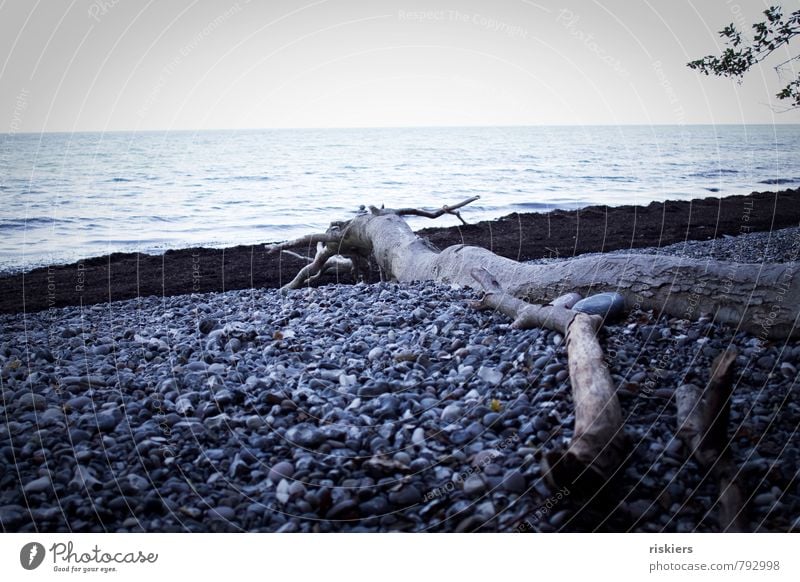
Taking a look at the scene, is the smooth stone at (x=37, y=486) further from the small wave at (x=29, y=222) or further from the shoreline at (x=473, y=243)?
the small wave at (x=29, y=222)

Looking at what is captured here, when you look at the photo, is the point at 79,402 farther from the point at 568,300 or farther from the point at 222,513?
the point at 568,300

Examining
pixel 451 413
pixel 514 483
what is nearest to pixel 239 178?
pixel 451 413

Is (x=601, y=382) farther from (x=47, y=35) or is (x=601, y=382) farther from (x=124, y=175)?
(x=124, y=175)

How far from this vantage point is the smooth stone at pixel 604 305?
4391mm

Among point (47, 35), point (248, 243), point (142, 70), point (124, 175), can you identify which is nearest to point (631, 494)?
point (47, 35)

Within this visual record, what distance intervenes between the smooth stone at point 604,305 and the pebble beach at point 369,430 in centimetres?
10

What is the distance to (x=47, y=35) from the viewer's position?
5.55 meters

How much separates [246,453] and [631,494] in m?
1.91
